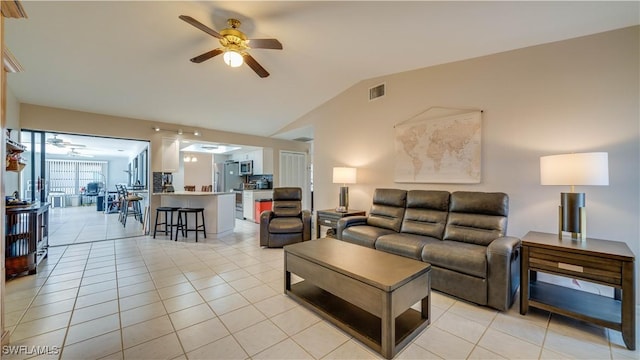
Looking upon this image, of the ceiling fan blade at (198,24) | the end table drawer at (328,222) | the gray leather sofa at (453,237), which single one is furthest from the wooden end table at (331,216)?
the ceiling fan blade at (198,24)

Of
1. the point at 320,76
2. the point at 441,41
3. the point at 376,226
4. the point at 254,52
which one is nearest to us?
the point at 441,41

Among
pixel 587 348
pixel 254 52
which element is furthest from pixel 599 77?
pixel 254 52

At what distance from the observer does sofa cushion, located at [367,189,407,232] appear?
138 inches

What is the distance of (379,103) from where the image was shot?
4.26 meters

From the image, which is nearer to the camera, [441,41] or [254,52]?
[441,41]

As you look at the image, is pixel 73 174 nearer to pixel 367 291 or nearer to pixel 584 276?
pixel 367 291

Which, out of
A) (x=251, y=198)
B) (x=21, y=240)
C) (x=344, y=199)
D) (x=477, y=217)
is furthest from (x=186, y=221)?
(x=477, y=217)

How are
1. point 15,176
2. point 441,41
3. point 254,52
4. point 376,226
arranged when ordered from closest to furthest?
point 441,41 < point 254,52 < point 376,226 < point 15,176

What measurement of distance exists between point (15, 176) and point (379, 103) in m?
5.90

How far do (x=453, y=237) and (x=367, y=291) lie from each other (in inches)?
64.5

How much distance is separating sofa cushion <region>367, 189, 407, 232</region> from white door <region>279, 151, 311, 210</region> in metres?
4.14

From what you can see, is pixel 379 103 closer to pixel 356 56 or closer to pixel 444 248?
pixel 356 56

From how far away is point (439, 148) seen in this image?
3.51 metres

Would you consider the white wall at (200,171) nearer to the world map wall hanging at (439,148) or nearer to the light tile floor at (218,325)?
the light tile floor at (218,325)
